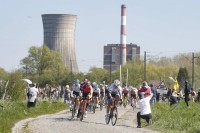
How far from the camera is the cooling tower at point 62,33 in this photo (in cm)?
16450

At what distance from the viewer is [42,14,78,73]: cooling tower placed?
164m

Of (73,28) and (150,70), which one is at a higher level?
(73,28)

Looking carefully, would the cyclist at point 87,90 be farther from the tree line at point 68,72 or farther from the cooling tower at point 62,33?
the cooling tower at point 62,33

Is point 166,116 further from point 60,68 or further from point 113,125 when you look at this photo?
point 60,68

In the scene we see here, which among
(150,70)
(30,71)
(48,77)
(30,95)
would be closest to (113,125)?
(30,95)

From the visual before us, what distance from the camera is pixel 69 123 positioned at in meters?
26.2

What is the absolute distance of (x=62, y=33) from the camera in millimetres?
167750

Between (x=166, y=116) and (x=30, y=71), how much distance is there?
9905cm

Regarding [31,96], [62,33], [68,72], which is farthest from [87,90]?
[62,33]

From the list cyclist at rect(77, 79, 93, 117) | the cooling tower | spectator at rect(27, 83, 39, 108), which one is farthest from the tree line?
cyclist at rect(77, 79, 93, 117)

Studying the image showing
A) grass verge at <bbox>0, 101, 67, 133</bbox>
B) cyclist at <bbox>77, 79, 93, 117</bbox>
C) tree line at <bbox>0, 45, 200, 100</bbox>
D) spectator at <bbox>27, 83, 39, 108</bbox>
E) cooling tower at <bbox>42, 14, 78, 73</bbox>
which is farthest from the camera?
cooling tower at <bbox>42, 14, 78, 73</bbox>

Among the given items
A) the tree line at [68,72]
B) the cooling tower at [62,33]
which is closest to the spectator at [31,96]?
the tree line at [68,72]

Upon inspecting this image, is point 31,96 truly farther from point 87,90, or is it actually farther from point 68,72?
point 68,72

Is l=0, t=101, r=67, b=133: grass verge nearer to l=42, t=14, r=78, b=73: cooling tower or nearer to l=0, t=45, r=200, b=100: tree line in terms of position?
l=0, t=45, r=200, b=100: tree line
